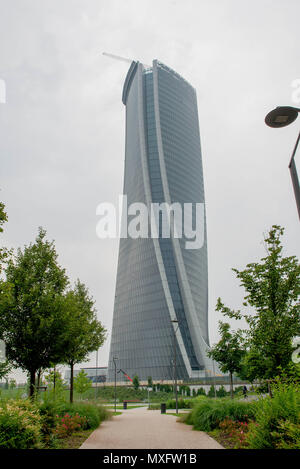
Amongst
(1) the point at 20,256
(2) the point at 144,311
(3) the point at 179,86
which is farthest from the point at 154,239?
(1) the point at 20,256

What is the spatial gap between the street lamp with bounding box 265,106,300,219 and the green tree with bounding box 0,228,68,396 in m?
13.2

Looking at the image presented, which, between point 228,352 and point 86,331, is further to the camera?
point 228,352

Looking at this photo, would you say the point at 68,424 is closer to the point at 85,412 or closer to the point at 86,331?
the point at 85,412

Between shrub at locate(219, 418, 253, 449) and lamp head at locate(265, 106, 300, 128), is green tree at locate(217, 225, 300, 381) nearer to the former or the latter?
shrub at locate(219, 418, 253, 449)

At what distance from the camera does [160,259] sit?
92250mm

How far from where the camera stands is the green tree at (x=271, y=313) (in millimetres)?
15670

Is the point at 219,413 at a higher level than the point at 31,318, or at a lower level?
lower

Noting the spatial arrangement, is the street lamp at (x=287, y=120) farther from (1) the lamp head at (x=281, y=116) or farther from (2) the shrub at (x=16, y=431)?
(2) the shrub at (x=16, y=431)

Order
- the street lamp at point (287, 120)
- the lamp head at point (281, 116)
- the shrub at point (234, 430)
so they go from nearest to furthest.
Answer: the street lamp at point (287, 120), the lamp head at point (281, 116), the shrub at point (234, 430)

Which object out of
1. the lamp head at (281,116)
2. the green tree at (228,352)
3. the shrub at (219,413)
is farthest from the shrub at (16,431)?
the green tree at (228,352)

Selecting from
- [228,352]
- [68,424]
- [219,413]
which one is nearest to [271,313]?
[219,413]

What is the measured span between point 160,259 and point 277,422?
84128 mm

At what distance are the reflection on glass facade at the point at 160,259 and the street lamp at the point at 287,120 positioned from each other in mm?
80780
